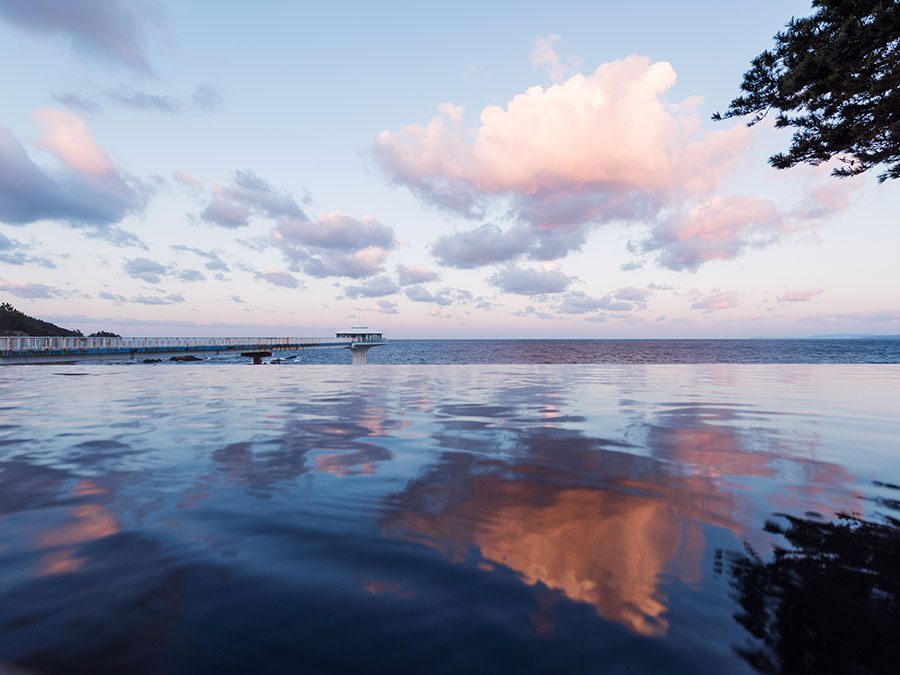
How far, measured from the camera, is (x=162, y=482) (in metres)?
4.91

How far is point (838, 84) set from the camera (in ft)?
30.8

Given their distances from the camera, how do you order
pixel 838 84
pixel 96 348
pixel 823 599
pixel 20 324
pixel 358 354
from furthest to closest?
pixel 20 324
pixel 358 354
pixel 96 348
pixel 838 84
pixel 823 599

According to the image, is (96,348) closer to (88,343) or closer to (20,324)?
(88,343)

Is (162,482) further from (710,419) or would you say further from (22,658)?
(710,419)

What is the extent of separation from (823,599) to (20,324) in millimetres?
152855

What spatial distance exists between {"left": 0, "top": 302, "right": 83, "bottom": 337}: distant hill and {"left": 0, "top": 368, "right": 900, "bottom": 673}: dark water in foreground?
127295mm

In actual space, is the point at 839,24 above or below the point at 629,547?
above

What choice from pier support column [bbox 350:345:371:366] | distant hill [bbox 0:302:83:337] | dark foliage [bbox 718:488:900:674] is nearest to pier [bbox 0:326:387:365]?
pier support column [bbox 350:345:371:366]

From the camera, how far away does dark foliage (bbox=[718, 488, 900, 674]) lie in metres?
2.12

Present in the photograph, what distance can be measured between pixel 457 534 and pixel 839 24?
14322 mm

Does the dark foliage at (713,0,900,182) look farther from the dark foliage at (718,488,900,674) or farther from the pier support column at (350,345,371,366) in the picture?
the pier support column at (350,345,371,366)

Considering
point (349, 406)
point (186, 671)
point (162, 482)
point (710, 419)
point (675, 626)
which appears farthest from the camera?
point (349, 406)

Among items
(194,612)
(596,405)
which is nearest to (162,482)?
(194,612)

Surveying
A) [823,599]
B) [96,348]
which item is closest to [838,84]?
[823,599]
